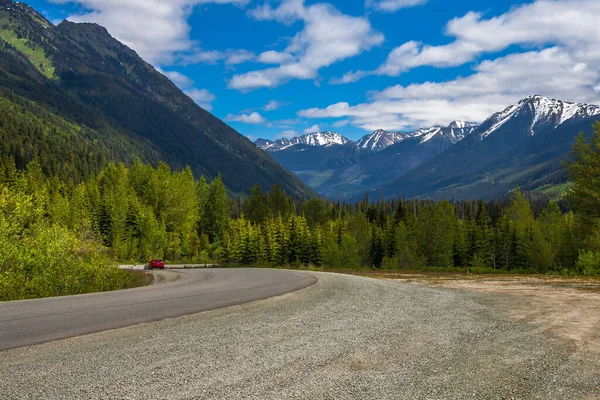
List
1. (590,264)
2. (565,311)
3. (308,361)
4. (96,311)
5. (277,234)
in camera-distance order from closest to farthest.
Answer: (308,361) → (96,311) → (565,311) → (590,264) → (277,234)

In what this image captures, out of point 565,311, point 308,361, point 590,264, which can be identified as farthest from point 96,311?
point 590,264

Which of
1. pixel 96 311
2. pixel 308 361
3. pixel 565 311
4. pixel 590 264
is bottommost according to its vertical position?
pixel 590 264

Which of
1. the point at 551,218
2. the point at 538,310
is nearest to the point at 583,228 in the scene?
the point at 538,310

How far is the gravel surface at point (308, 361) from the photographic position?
682 centimetres

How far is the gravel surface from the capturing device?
6.82 m

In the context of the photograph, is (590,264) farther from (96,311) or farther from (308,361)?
(96,311)

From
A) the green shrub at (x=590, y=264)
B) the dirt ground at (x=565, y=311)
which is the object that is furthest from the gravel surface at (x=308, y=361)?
the green shrub at (x=590, y=264)

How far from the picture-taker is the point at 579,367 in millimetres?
8031

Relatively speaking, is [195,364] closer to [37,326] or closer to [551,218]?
[37,326]

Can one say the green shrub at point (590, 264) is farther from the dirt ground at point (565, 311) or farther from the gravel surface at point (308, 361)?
the gravel surface at point (308, 361)

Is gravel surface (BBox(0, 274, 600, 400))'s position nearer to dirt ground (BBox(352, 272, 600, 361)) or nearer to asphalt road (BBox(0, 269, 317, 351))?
dirt ground (BBox(352, 272, 600, 361))

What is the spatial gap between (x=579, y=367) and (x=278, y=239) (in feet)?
236

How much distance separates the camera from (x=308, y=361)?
→ 830 cm

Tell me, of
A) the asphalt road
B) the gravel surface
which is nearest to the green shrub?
the gravel surface
